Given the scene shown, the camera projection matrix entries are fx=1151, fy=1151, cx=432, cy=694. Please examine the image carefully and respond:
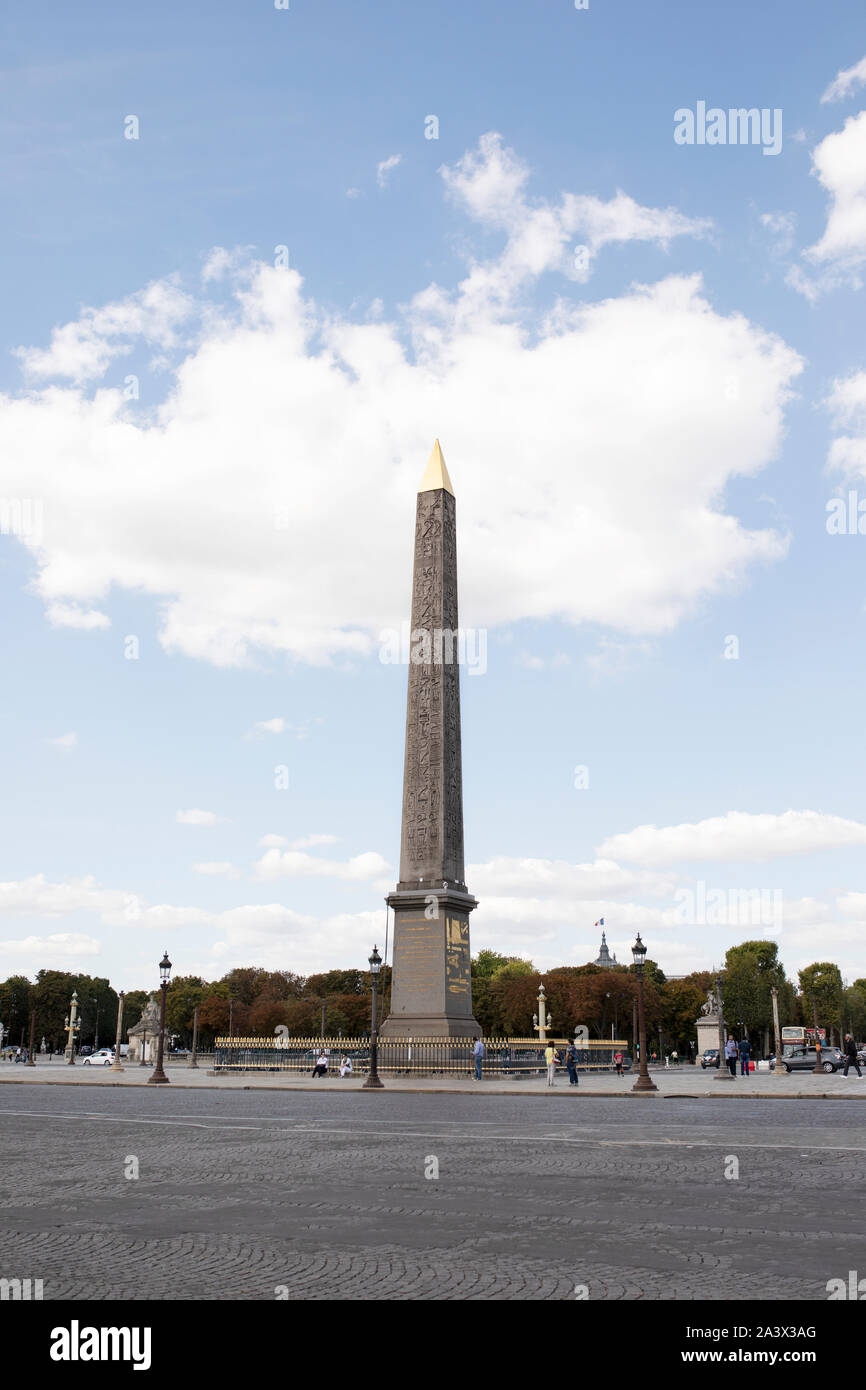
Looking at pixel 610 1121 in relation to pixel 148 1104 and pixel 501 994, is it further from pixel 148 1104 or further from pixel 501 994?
pixel 501 994

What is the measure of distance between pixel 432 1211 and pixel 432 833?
27.5 m

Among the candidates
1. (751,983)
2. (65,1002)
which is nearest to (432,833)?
(751,983)

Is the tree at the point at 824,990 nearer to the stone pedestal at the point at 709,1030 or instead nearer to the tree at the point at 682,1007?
the tree at the point at 682,1007

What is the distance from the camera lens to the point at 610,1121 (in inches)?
702

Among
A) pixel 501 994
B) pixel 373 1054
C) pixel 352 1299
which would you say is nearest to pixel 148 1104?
pixel 373 1054

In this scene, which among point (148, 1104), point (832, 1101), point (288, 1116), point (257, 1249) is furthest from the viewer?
point (832, 1101)

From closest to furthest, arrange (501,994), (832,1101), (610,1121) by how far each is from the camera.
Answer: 1. (610,1121)
2. (832,1101)
3. (501,994)

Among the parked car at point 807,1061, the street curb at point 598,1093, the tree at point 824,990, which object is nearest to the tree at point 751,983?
the tree at point 824,990

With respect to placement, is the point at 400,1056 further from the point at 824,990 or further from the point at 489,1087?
the point at 824,990

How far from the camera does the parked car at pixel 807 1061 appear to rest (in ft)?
177

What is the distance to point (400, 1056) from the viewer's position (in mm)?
35750

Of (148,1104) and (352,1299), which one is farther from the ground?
(352,1299)

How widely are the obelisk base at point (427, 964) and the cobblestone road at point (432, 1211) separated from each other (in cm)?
1883
